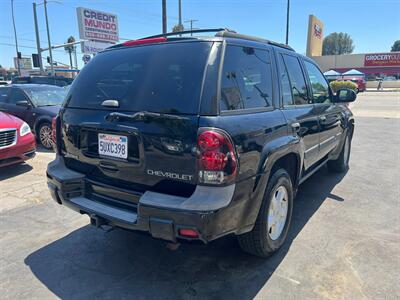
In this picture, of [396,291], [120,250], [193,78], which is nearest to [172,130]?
[193,78]

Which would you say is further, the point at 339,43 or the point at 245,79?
the point at 339,43

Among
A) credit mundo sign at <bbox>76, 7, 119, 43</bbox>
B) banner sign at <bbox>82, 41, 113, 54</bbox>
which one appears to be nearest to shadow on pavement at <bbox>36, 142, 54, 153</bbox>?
banner sign at <bbox>82, 41, 113, 54</bbox>

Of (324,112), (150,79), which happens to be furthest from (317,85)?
(150,79)

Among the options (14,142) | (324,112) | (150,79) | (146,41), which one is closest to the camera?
(150,79)

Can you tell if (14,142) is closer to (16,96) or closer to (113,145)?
(16,96)

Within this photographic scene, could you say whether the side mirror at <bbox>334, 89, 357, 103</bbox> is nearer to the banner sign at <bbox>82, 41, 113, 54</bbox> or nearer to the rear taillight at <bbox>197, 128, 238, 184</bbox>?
the rear taillight at <bbox>197, 128, 238, 184</bbox>

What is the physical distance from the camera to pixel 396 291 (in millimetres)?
2473

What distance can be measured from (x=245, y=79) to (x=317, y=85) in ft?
7.11

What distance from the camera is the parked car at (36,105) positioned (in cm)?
755

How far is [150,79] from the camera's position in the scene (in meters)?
2.46

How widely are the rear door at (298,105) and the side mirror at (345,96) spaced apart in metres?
1.20

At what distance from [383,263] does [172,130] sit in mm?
2264

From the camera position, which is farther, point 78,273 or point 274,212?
point 274,212

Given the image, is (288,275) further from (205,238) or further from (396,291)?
(205,238)
